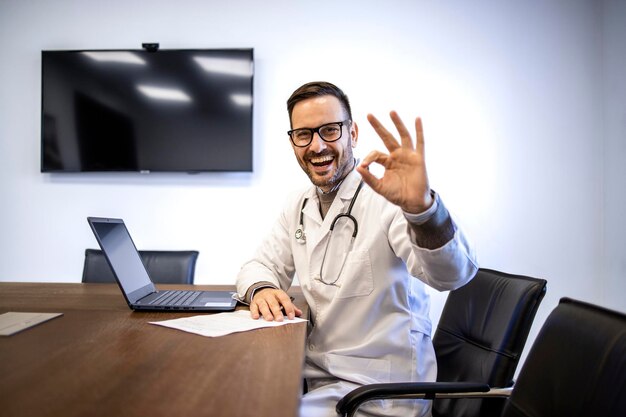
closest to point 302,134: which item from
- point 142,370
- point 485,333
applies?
point 485,333

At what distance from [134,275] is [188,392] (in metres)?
0.86

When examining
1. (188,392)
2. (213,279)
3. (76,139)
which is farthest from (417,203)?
(76,139)

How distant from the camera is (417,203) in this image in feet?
3.34

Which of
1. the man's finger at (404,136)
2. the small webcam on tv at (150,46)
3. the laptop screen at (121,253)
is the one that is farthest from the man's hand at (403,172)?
the small webcam on tv at (150,46)

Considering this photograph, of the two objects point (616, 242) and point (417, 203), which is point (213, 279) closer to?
point (417, 203)

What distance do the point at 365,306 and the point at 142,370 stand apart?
0.74 m

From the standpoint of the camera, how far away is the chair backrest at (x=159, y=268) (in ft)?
6.88

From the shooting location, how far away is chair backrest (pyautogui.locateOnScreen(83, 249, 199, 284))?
2.10 m

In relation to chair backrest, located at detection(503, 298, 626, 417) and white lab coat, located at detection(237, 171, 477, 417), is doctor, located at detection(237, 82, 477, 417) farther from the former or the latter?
chair backrest, located at detection(503, 298, 626, 417)

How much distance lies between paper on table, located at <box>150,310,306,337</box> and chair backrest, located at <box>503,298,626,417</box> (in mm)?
558

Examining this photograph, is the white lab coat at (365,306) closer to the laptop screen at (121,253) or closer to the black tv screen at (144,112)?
the laptop screen at (121,253)

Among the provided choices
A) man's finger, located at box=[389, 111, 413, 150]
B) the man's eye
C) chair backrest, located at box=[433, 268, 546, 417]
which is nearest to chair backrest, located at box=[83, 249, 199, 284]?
the man's eye

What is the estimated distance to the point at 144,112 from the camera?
289cm

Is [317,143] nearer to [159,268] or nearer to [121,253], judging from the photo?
[121,253]
